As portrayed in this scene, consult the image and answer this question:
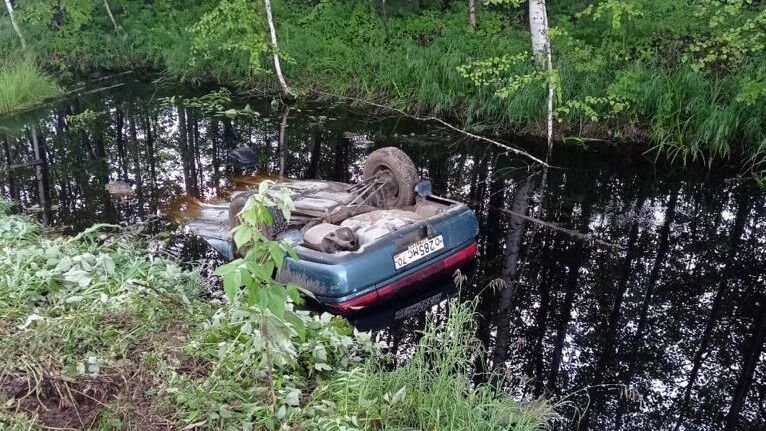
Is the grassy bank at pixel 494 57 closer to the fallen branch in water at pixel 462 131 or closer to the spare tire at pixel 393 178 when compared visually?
the fallen branch in water at pixel 462 131

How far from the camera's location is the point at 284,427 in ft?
11.3

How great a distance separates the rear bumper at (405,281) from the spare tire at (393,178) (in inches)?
34.3

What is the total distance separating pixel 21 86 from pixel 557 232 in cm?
1073

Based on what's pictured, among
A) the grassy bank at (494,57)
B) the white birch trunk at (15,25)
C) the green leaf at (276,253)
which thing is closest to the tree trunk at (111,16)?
the grassy bank at (494,57)

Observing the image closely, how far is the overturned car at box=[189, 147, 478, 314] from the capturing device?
573cm

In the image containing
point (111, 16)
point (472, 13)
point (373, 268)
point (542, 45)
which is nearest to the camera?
point (373, 268)

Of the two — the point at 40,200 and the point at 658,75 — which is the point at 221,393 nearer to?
the point at 40,200

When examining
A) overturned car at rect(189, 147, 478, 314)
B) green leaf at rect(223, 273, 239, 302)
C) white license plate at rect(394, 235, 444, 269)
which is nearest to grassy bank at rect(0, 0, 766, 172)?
overturned car at rect(189, 147, 478, 314)

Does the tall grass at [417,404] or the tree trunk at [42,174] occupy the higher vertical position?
the tall grass at [417,404]

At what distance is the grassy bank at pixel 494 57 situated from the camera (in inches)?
375

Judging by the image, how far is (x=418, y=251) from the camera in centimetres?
602

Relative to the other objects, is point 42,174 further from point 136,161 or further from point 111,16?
point 111,16

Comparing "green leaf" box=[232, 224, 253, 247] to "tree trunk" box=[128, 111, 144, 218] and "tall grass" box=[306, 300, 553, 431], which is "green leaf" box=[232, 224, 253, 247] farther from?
"tree trunk" box=[128, 111, 144, 218]

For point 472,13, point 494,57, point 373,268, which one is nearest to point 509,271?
point 373,268
